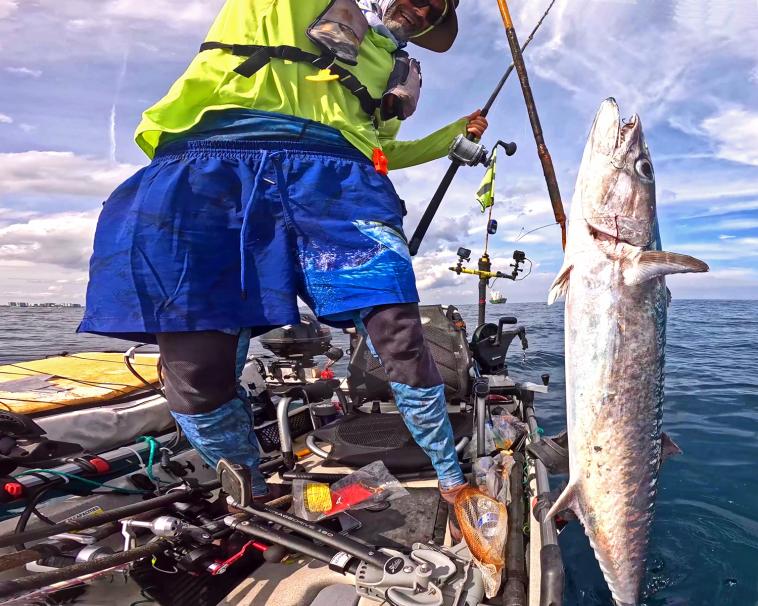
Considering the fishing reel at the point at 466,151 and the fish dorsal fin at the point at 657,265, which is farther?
the fishing reel at the point at 466,151

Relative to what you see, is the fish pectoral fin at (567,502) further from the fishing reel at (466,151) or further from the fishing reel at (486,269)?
the fishing reel at (486,269)

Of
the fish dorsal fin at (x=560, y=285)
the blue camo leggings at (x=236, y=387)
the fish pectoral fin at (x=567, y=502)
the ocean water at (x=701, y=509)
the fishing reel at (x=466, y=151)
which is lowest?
the ocean water at (x=701, y=509)

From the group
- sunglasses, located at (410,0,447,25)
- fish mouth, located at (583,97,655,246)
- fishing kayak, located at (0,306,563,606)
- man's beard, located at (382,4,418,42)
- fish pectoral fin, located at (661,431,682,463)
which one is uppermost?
sunglasses, located at (410,0,447,25)

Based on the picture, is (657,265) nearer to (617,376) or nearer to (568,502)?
(617,376)

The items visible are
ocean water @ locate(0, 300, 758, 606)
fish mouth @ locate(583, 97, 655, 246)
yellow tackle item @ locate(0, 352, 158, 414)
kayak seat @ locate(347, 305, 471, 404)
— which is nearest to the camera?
fish mouth @ locate(583, 97, 655, 246)

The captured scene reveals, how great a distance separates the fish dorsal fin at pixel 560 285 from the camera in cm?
212

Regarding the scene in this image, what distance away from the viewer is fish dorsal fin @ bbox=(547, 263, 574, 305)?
6.94 feet

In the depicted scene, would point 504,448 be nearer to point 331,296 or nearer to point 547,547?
point 547,547

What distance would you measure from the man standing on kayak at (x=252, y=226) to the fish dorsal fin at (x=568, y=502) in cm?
55

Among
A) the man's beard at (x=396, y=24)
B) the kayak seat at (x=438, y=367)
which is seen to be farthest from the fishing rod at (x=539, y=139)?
the kayak seat at (x=438, y=367)

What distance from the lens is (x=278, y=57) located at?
204 cm

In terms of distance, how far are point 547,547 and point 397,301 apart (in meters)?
1.24

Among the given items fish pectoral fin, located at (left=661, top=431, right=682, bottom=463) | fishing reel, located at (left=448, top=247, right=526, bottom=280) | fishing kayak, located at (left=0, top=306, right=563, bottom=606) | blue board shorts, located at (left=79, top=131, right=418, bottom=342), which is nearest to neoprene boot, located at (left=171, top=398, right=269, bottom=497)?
fishing kayak, located at (left=0, top=306, right=563, bottom=606)

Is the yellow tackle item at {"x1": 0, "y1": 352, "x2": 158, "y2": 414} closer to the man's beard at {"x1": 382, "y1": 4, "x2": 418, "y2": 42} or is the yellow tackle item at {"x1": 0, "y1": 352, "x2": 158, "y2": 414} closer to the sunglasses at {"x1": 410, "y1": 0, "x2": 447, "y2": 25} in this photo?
the man's beard at {"x1": 382, "y1": 4, "x2": 418, "y2": 42}
